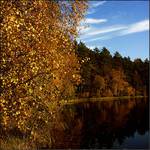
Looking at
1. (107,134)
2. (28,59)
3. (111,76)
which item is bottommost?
(107,134)

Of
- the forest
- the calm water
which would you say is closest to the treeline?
the calm water

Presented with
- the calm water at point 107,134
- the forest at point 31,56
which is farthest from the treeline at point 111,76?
the forest at point 31,56

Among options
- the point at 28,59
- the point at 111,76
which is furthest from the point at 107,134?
the point at 111,76

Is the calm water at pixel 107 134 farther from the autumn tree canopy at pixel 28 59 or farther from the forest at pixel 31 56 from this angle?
the autumn tree canopy at pixel 28 59

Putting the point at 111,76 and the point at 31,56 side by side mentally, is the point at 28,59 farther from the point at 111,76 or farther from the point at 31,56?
the point at 111,76

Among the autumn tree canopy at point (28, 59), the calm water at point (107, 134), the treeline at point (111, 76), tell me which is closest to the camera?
the autumn tree canopy at point (28, 59)

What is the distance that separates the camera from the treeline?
138375mm

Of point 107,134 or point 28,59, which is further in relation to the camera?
point 107,134

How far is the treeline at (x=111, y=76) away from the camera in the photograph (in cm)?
13838

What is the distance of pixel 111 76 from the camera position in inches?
5723

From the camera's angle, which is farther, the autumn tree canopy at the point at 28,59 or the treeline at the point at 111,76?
the treeline at the point at 111,76

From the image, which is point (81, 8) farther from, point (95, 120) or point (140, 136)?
point (95, 120)

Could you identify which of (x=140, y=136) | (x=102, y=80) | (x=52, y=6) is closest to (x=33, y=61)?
(x=52, y=6)

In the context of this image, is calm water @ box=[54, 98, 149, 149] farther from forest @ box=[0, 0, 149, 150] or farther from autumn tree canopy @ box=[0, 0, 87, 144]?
autumn tree canopy @ box=[0, 0, 87, 144]
